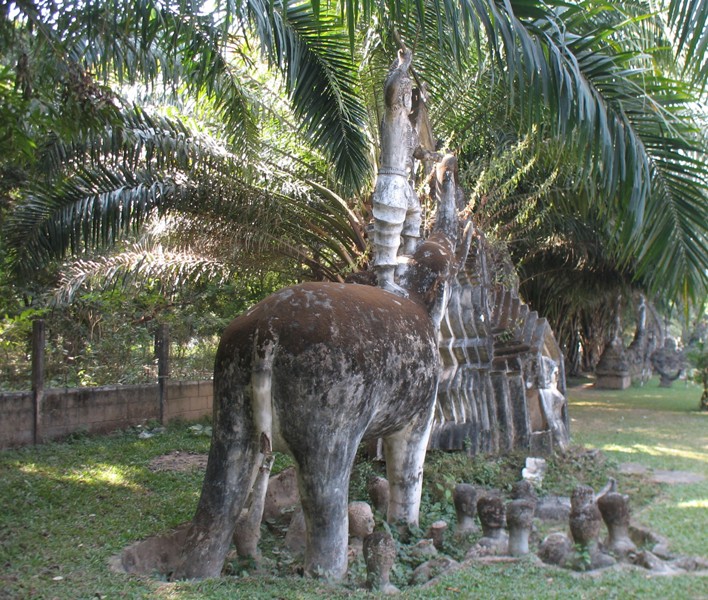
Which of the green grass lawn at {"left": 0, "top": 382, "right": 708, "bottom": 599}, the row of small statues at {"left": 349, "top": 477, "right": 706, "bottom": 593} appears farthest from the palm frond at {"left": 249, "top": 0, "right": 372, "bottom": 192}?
the row of small statues at {"left": 349, "top": 477, "right": 706, "bottom": 593}

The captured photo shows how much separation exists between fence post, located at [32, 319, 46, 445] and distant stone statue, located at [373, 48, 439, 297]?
4.70 metres

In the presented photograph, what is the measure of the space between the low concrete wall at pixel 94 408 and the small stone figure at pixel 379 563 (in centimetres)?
540

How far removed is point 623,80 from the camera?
5.67 metres

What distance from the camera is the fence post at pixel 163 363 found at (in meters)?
10.1

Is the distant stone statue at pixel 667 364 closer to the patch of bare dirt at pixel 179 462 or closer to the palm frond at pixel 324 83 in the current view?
the palm frond at pixel 324 83

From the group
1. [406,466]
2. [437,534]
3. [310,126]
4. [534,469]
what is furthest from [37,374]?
[534,469]

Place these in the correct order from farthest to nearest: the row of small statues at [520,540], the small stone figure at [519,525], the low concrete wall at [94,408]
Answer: the low concrete wall at [94,408] < the small stone figure at [519,525] < the row of small statues at [520,540]

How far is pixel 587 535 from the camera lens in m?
4.55

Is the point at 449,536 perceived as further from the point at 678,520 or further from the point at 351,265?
the point at 351,265

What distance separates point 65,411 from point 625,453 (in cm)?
657

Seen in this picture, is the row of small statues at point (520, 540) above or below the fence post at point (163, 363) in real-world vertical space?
below

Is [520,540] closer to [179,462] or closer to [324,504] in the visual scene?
[324,504]

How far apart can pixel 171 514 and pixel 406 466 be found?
1937 mm

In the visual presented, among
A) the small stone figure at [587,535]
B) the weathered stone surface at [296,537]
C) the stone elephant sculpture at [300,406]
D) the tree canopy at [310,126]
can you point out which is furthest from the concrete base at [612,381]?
the stone elephant sculpture at [300,406]
